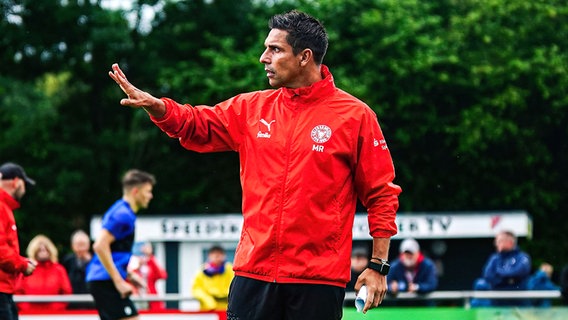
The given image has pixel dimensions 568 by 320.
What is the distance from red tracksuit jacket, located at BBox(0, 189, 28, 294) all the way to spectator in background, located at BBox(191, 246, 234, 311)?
14.6 ft

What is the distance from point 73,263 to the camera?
15117 mm

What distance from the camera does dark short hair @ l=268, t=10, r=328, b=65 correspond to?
551 centimetres

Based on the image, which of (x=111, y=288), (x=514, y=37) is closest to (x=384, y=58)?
(x=514, y=37)

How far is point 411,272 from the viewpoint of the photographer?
565 inches

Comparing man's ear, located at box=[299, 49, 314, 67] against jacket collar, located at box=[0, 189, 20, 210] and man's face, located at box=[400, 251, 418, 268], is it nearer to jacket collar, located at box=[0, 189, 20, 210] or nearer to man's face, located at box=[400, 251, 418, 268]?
jacket collar, located at box=[0, 189, 20, 210]

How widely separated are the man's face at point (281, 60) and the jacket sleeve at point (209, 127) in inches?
10.4

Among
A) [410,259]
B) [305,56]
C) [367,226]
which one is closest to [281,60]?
[305,56]

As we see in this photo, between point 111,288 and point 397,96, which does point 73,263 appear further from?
point 397,96

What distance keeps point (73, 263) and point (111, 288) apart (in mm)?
4841

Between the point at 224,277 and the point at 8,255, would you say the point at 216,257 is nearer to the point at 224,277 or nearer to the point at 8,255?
the point at 224,277

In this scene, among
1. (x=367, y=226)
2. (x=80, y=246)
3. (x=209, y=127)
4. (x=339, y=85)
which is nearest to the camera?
(x=209, y=127)

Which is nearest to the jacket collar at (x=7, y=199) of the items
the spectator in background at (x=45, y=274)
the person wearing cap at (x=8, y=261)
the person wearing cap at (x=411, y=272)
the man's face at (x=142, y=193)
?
the person wearing cap at (x=8, y=261)

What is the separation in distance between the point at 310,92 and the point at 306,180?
1.49 feet

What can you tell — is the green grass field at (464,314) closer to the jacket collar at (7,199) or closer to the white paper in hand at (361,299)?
the jacket collar at (7,199)
